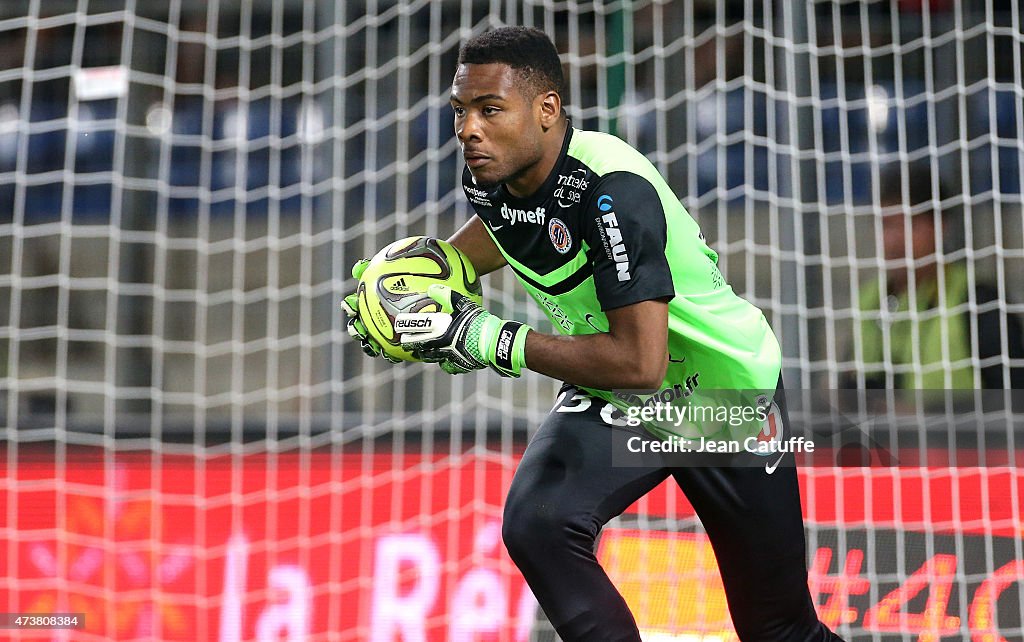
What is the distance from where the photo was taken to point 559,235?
2.71 meters

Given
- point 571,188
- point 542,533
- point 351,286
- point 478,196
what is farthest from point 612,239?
point 351,286

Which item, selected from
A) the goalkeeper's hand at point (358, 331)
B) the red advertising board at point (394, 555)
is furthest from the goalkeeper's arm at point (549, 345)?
the red advertising board at point (394, 555)

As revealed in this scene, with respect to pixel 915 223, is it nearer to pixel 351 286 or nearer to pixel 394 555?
pixel 351 286

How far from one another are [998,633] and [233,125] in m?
4.49

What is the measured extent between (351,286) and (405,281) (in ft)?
9.08

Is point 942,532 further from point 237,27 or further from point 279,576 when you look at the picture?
point 237,27

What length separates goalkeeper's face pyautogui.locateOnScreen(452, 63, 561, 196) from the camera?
2.61 meters

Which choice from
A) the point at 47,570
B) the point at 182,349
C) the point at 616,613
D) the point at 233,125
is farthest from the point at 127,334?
the point at 616,613

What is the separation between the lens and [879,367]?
17.4 ft

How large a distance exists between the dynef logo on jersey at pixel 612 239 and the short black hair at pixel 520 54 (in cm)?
33

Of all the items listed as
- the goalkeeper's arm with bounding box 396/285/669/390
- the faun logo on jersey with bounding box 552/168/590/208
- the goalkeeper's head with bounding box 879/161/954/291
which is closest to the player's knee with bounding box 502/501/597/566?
the goalkeeper's arm with bounding box 396/285/669/390

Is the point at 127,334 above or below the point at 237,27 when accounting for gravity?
below

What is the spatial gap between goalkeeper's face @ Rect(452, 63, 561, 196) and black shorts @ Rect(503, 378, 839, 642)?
0.66 metres

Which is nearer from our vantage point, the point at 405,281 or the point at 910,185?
the point at 405,281
